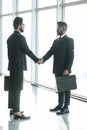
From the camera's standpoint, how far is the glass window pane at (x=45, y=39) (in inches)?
332

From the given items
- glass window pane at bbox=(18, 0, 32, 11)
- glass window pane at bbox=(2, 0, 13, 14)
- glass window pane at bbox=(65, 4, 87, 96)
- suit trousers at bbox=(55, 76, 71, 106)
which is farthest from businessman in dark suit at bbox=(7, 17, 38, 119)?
glass window pane at bbox=(2, 0, 13, 14)

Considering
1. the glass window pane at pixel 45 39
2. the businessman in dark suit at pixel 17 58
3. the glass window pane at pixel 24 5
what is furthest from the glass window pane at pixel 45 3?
the businessman in dark suit at pixel 17 58

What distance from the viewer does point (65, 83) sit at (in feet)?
16.9

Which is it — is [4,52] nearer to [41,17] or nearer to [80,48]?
[41,17]

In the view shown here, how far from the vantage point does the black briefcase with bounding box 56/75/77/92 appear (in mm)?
5117

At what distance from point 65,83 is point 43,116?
638 mm

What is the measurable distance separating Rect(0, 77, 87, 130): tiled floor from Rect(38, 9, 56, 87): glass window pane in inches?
64.4

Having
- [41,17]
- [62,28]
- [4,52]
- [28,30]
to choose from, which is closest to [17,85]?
[62,28]

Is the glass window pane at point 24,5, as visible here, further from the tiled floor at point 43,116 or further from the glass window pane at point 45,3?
the tiled floor at point 43,116

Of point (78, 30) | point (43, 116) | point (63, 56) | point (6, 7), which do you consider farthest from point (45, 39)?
point (43, 116)

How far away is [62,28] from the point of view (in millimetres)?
5305

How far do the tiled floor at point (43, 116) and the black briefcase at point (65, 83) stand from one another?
0.45 meters

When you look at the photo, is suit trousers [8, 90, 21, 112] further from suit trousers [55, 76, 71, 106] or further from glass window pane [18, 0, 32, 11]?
glass window pane [18, 0, 32, 11]

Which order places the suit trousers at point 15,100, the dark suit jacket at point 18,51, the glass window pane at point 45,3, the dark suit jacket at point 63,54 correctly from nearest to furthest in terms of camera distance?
the dark suit jacket at point 18,51
the suit trousers at point 15,100
the dark suit jacket at point 63,54
the glass window pane at point 45,3
